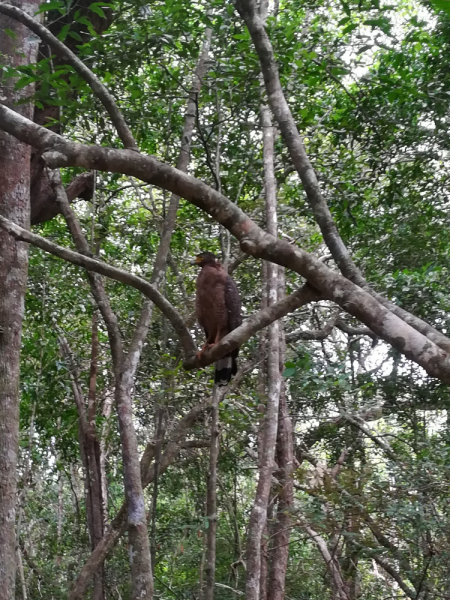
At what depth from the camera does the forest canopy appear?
9.04 feet

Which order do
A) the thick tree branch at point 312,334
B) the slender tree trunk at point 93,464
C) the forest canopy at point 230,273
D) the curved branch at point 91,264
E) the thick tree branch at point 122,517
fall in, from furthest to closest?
the thick tree branch at point 312,334, the slender tree trunk at point 93,464, the thick tree branch at point 122,517, the forest canopy at point 230,273, the curved branch at point 91,264

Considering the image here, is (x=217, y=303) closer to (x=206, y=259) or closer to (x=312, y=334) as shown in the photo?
(x=206, y=259)

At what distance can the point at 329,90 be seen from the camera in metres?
6.48

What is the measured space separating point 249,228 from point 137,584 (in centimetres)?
255

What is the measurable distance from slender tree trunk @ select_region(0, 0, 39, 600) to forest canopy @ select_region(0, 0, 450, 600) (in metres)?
0.01

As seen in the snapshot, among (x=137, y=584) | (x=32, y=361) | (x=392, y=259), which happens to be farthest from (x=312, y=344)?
(x=137, y=584)

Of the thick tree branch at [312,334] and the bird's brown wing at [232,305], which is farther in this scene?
the thick tree branch at [312,334]

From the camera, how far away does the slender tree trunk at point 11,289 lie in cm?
324

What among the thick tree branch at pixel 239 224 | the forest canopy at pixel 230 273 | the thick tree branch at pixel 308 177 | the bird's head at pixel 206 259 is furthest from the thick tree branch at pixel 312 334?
the thick tree branch at pixel 239 224

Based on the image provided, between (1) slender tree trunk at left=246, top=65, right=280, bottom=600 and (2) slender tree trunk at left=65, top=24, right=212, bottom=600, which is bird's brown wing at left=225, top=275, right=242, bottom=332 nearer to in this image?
(1) slender tree trunk at left=246, top=65, right=280, bottom=600

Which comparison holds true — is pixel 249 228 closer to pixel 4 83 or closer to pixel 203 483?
pixel 4 83

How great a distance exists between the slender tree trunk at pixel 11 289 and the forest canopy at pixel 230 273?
15 mm

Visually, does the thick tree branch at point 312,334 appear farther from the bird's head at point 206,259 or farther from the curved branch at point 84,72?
the curved branch at point 84,72

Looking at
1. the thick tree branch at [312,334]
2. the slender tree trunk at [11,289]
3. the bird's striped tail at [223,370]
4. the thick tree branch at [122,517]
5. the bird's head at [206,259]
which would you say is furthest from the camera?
the thick tree branch at [312,334]
